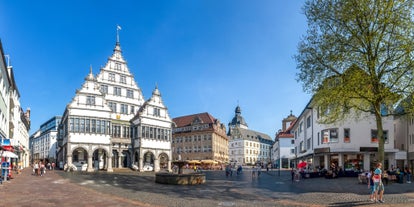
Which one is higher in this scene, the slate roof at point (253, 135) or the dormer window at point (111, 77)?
the dormer window at point (111, 77)

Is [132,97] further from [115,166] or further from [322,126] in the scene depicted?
[322,126]

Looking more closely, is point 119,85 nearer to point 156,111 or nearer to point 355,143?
point 156,111

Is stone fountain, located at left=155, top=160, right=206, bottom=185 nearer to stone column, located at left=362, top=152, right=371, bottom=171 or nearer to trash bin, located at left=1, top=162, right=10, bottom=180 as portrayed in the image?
trash bin, located at left=1, top=162, right=10, bottom=180

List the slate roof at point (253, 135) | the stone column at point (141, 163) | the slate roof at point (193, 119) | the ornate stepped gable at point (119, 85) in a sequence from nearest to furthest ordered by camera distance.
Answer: the stone column at point (141, 163) < the ornate stepped gable at point (119, 85) < the slate roof at point (193, 119) < the slate roof at point (253, 135)

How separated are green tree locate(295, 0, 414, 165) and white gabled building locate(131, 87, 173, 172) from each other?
3785 centimetres

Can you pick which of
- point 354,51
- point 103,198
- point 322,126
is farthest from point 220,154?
point 103,198

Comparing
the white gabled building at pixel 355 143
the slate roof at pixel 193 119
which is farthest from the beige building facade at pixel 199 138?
the white gabled building at pixel 355 143

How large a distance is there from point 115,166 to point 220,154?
5596 cm

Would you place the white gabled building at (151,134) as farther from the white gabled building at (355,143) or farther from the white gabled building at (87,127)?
the white gabled building at (355,143)

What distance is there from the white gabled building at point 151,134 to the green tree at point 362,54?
3785 cm

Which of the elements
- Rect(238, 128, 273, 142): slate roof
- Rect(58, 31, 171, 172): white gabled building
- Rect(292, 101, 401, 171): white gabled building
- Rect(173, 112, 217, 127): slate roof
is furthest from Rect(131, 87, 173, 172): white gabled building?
Rect(238, 128, 273, 142): slate roof

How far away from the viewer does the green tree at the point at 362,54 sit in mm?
25422

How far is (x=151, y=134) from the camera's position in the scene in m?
62.2

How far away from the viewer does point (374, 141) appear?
42250 millimetres
